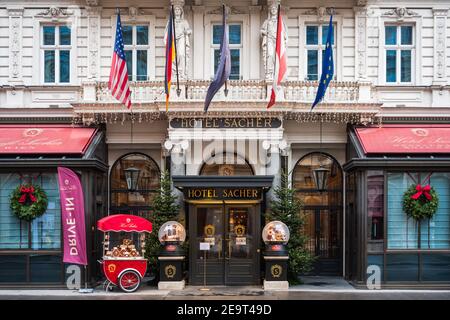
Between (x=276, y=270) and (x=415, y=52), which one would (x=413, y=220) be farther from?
(x=415, y=52)

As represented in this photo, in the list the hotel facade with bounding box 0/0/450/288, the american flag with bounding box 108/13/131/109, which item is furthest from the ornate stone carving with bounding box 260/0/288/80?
the american flag with bounding box 108/13/131/109

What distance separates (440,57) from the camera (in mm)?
24422

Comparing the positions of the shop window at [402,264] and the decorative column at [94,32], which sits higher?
the decorative column at [94,32]

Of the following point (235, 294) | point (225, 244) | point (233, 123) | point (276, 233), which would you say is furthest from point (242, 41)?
point (235, 294)

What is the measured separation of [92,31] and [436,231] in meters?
13.4

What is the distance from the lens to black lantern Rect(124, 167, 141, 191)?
23.8m

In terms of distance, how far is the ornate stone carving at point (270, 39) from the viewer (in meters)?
23.4

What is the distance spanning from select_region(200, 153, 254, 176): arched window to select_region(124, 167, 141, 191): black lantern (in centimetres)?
227

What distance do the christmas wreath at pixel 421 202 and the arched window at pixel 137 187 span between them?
28.3 feet

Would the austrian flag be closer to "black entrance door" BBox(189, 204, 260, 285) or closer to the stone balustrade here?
the stone balustrade

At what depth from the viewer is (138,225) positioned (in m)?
21.3

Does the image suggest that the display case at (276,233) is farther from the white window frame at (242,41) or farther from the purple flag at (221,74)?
the white window frame at (242,41)

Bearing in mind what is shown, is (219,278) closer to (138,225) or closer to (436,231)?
(138,225)

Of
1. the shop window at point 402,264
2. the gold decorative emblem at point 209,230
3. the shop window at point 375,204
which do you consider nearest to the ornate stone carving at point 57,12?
the gold decorative emblem at point 209,230
